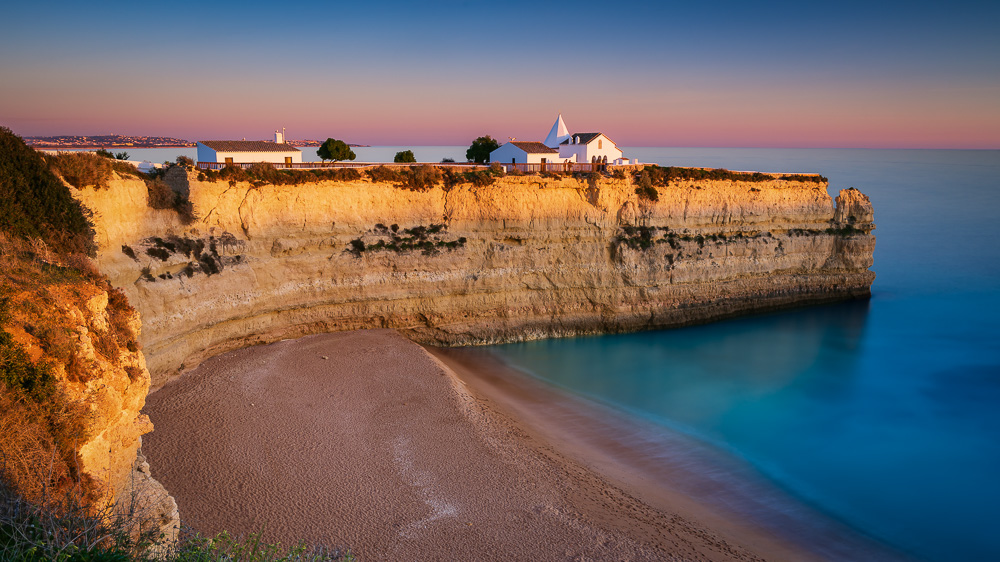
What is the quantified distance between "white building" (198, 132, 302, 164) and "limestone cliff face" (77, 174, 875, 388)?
5.43m

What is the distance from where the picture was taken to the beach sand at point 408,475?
11.0 m

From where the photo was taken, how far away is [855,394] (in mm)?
20797

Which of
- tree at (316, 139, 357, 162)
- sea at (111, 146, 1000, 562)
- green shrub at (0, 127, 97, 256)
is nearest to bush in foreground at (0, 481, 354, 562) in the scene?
green shrub at (0, 127, 97, 256)

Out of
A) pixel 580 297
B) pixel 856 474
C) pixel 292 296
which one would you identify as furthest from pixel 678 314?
pixel 292 296

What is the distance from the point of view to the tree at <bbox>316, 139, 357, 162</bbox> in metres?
31.2

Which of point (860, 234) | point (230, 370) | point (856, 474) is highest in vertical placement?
point (860, 234)

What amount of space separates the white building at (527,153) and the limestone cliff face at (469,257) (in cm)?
688

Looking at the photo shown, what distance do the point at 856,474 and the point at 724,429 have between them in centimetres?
353

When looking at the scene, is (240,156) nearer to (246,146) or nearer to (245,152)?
(245,152)

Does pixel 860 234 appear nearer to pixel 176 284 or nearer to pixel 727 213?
pixel 727 213

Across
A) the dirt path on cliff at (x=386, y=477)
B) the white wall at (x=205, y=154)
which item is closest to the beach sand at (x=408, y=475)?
the dirt path on cliff at (x=386, y=477)

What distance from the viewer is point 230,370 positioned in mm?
17781

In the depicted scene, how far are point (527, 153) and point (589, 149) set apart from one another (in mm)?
5049

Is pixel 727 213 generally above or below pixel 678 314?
above
